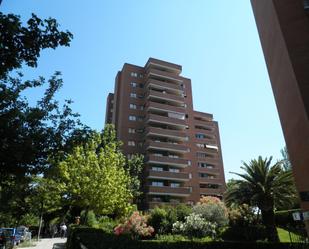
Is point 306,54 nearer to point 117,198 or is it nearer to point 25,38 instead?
point 25,38

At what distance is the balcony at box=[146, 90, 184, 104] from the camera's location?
179ft

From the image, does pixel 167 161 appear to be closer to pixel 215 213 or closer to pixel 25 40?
pixel 215 213

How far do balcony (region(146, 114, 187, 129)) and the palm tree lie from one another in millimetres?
30426

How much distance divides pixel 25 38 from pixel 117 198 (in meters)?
19.5

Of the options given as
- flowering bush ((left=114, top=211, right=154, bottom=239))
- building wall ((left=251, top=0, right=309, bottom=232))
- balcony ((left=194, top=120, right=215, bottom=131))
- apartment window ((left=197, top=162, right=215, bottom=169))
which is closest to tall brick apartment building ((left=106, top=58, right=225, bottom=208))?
apartment window ((left=197, top=162, right=215, bottom=169))

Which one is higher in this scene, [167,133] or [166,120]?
[166,120]

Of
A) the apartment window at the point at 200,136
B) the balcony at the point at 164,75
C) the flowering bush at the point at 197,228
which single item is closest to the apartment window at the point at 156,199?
the flowering bush at the point at 197,228

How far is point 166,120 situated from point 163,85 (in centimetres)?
797

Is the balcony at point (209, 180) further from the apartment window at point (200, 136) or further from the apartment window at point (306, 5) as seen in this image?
the apartment window at point (306, 5)

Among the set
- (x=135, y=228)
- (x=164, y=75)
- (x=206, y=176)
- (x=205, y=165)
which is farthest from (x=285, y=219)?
(x=164, y=75)

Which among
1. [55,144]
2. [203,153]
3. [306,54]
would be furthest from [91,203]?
[203,153]

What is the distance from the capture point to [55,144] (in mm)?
6711

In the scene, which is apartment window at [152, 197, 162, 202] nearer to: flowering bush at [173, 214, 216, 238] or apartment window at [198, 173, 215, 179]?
apartment window at [198, 173, 215, 179]

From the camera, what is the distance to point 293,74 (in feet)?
46.4
